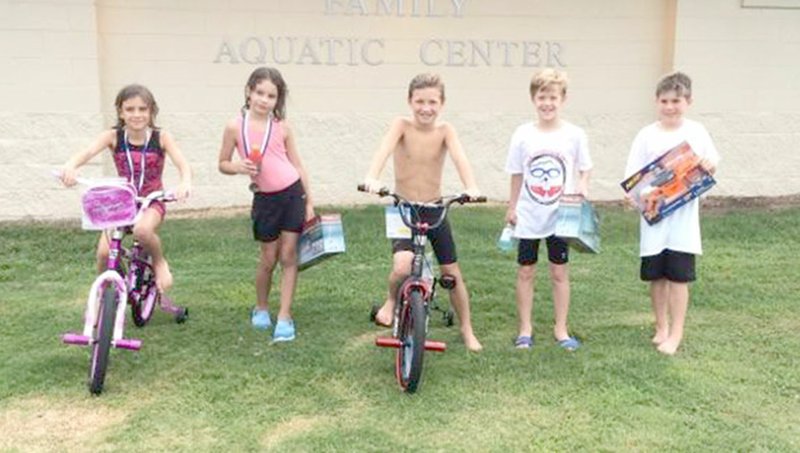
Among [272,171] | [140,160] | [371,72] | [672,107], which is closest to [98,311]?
[140,160]

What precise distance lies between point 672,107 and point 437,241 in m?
1.50

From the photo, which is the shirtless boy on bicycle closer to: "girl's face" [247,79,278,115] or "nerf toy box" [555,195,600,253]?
"nerf toy box" [555,195,600,253]

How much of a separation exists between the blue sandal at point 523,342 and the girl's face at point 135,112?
2.45 m

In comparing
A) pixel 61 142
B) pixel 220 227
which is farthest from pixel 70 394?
pixel 61 142

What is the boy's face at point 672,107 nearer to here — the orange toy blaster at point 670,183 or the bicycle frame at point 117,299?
the orange toy blaster at point 670,183

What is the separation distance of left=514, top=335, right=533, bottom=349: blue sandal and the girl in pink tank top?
1324mm

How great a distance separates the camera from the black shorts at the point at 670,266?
464 cm

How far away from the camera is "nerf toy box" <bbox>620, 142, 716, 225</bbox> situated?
4430 mm

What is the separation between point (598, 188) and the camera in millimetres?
9438

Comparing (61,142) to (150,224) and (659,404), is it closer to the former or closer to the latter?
(150,224)

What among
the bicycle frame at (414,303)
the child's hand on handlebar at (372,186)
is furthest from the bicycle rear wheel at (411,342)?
the child's hand on handlebar at (372,186)

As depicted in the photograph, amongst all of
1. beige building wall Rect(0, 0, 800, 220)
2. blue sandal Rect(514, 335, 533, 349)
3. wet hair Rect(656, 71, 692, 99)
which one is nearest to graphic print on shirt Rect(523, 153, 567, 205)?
wet hair Rect(656, 71, 692, 99)

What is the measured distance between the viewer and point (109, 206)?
4125 mm

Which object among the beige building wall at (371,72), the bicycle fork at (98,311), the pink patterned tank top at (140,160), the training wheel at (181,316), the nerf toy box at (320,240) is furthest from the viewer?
the beige building wall at (371,72)
